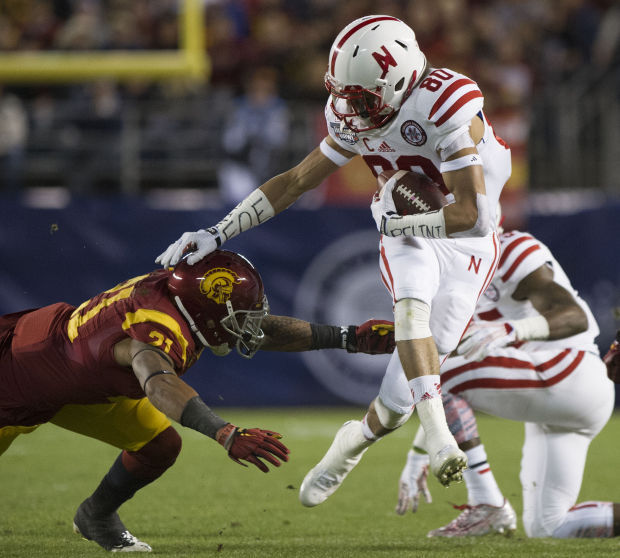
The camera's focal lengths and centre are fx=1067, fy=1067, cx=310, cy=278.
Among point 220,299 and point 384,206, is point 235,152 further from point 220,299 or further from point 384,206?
point 220,299

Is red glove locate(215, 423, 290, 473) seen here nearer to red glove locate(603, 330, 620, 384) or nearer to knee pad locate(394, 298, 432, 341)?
knee pad locate(394, 298, 432, 341)

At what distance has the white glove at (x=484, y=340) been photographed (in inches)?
172

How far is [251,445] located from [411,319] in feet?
3.49

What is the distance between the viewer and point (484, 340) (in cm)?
436

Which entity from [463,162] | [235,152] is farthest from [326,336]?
[235,152]

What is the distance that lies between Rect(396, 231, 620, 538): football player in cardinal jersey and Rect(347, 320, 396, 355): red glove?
35cm

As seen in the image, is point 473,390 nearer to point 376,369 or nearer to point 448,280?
point 448,280

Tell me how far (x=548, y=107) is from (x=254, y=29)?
3.15 metres

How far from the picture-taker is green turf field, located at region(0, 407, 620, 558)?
431 centimetres

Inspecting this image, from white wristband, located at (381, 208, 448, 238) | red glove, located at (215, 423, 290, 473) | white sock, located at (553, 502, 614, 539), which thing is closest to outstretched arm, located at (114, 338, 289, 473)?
red glove, located at (215, 423, 290, 473)

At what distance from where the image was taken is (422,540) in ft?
14.9

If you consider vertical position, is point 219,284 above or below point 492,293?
above

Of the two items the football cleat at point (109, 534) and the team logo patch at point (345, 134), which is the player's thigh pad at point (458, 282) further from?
the football cleat at point (109, 534)

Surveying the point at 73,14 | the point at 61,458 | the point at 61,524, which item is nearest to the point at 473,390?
the point at 61,524
